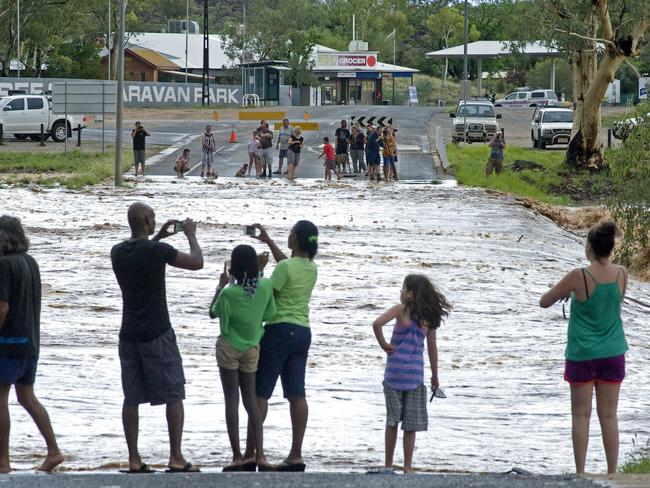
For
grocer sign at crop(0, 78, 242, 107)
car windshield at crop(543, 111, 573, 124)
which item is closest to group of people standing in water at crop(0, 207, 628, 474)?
car windshield at crop(543, 111, 573, 124)

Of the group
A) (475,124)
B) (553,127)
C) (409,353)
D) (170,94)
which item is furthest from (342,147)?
(170,94)

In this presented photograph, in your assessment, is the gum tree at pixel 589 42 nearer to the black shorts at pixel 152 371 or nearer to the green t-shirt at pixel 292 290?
the green t-shirt at pixel 292 290

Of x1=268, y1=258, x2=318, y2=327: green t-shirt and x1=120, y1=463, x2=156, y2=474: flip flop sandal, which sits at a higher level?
x1=268, y1=258, x2=318, y2=327: green t-shirt

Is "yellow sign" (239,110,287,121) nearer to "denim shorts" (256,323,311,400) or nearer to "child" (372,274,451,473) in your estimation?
"denim shorts" (256,323,311,400)

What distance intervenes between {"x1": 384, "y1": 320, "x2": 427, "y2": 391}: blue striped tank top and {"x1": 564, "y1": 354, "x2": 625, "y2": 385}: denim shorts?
97cm

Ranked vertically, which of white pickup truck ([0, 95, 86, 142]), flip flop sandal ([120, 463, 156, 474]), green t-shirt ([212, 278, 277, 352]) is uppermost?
white pickup truck ([0, 95, 86, 142])

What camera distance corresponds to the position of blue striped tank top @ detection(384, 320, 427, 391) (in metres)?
8.34

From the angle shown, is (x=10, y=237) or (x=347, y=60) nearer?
(x=10, y=237)

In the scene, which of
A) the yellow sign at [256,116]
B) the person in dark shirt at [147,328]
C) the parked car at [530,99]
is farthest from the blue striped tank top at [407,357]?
the parked car at [530,99]

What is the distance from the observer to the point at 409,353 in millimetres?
8344

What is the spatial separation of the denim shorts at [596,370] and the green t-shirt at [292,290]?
1.78 m

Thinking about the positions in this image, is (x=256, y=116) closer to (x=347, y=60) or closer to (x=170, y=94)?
(x=170, y=94)

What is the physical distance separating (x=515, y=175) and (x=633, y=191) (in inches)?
627

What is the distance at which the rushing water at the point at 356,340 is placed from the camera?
9.83m
